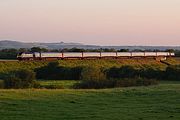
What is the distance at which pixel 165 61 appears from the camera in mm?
107438

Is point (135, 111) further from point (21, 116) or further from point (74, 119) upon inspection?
point (21, 116)

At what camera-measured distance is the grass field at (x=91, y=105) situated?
69.2ft

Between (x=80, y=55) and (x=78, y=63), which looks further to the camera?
(x=80, y=55)

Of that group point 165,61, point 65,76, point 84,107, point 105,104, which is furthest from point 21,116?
point 165,61

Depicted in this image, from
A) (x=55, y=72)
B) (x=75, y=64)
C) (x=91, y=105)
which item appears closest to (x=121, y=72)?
(x=55, y=72)

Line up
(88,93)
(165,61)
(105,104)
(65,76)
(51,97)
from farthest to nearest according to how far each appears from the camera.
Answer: (165,61) < (65,76) < (88,93) < (51,97) < (105,104)

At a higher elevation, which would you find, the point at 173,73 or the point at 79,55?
the point at 79,55

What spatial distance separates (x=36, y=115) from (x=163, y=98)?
1160 centimetres

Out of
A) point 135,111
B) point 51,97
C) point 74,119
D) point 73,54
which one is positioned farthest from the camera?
point 73,54

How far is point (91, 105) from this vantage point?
25.9 metres

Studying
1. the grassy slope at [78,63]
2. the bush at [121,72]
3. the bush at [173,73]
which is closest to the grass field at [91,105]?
the bush at [173,73]

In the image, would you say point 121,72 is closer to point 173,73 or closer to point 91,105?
point 173,73

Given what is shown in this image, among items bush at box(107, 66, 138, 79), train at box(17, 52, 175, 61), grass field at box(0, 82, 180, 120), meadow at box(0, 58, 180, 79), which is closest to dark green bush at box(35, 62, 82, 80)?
meadow at box(0, 58, 180, 79)

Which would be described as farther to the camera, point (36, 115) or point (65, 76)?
point (65, 76)
